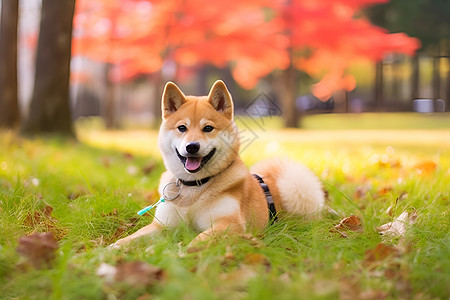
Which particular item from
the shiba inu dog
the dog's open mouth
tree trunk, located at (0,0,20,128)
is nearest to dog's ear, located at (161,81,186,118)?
the shiba inu dog

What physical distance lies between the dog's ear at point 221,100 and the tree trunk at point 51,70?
210 inches

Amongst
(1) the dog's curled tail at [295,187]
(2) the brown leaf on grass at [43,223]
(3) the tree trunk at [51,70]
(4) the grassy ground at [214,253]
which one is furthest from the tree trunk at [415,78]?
(2) the brown leaf on grass at [43,223]

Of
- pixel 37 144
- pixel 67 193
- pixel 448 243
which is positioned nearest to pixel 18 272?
pixel 67 193

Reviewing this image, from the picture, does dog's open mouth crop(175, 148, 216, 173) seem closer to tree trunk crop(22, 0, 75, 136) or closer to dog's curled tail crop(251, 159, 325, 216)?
dog's curled tail crop(251, 159, 325, 216)

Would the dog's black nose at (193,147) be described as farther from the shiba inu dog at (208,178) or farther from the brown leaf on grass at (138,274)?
the brown leaf on grass at (138,274)

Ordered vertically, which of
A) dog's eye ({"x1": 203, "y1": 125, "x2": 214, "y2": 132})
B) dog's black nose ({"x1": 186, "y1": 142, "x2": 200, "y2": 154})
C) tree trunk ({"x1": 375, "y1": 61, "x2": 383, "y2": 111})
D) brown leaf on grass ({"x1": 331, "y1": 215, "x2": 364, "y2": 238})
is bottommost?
tree trunk ({"x1": 375, "y1": 61, "x2": 383, "y2": 111})

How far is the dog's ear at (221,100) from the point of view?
2771 mm

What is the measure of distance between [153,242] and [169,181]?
526mm

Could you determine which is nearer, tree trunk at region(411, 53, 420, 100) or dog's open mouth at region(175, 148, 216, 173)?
dog's open mouth at region(175, 148, 216, 173)

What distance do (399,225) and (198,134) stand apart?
1321 mm

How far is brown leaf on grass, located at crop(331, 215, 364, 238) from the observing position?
257 cm

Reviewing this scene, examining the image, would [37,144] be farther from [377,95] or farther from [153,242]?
[377,95]

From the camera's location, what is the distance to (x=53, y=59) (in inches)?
288

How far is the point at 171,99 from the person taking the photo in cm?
289
